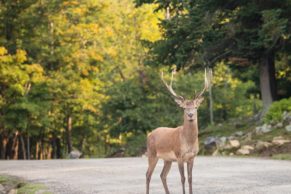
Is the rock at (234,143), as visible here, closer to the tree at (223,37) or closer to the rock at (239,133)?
the rock at (239,133)

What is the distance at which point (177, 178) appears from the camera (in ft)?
52.5

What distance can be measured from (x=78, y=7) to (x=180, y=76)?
8424 mm

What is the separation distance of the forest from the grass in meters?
11.9

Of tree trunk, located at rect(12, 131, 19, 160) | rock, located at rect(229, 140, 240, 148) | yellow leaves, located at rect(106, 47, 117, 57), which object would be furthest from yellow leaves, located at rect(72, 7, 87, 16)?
rock, located at rect(229, 140, 240, 148)

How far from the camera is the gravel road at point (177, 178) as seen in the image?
44.3 ft

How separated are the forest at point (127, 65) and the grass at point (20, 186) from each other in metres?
11.9

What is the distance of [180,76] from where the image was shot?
1681 inches

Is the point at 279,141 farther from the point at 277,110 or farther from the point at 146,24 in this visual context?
the point at 146,24

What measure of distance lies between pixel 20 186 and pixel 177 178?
402 cm

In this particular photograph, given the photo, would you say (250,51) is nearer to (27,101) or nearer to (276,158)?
(276,158)

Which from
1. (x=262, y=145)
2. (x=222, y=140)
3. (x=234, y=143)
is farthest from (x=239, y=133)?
(x=262, y=145)

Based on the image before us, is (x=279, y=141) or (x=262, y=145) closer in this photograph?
(x=279, y=141)

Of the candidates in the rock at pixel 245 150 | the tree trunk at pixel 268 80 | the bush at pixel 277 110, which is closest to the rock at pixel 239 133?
the bush at pixel 277 110

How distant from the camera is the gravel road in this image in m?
13.5
